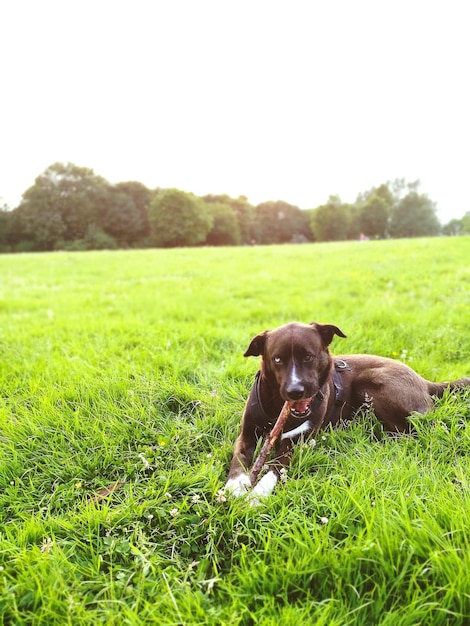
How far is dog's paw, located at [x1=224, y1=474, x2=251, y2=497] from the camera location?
248 centimetres

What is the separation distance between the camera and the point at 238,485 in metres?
2.58

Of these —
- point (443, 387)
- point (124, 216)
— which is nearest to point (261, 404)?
point (443, 387)

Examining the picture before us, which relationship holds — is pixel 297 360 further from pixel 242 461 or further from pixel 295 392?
pixel 242 461

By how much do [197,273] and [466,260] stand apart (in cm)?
814

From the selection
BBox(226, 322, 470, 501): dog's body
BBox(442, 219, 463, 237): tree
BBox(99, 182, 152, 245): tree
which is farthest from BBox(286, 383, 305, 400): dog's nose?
BBox(99, 182, 152, 245): tree

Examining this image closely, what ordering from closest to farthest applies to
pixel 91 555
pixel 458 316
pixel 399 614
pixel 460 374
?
pixel 399 614 → pixel 91 555 → pixel 460 374 → pixel 458 316

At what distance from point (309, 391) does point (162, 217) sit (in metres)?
60.8

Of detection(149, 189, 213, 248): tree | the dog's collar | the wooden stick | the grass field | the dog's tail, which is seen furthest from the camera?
detection(149, 189, 213, 248): tree

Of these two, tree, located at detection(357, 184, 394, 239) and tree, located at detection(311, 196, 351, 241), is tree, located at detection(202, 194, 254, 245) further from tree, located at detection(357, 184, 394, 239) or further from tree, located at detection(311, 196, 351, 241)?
tree, located at detection(357, 184, 394, 239)

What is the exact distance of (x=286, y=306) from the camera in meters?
7.21

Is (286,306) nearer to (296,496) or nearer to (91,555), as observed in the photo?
(296,496)

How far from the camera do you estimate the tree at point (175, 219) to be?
2382 inches

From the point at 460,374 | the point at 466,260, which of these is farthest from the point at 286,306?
the point at 466,260

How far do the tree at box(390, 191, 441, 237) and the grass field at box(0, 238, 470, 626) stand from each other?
238 ft
